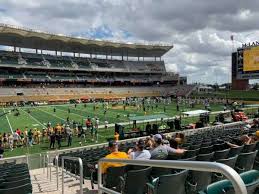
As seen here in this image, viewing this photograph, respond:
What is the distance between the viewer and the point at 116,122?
35.8 metres

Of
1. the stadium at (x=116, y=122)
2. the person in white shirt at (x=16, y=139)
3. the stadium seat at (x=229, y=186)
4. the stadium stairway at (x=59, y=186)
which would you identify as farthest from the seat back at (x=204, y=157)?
the person in white shirt at (x=16, y=139)

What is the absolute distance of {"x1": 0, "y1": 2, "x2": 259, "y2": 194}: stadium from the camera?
192 inches

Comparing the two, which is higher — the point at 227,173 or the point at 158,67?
the point at 158,67

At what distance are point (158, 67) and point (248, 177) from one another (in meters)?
105

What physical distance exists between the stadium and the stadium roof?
0.27m

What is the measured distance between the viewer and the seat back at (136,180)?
4.83 meters

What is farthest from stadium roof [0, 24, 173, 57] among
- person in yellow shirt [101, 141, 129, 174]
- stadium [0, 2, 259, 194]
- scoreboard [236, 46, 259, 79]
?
person in yellow shirt [101, 141, 129, 174]

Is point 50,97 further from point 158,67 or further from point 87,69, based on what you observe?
point 158,67

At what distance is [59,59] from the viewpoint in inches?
3489

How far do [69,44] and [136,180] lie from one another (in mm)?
83608

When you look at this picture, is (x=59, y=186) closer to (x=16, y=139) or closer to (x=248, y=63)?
(x=16, y=139)

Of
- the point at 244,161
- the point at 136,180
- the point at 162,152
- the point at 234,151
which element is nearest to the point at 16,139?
the point at 162,152

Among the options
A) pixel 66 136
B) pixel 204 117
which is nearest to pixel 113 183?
pixel 66 136

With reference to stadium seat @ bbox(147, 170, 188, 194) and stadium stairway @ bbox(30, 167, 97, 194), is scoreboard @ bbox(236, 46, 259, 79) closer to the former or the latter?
stadium stairway @ bbox(30, 167, 97, 194)
